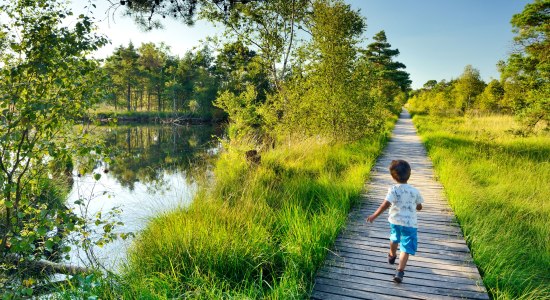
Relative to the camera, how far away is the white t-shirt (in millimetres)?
3428

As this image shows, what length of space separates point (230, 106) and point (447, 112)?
1103 inches

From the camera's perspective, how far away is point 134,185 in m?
11.6

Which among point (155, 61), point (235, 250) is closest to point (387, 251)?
point (235, 250)

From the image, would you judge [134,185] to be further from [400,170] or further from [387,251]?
[400,170]

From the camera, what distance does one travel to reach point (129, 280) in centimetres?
340

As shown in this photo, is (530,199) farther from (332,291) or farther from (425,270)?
(332,291)

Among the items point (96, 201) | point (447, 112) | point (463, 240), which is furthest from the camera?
point (447, 112)

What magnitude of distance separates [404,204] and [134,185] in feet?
34.0

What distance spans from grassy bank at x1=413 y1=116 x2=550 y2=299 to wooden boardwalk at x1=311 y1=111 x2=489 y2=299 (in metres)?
0.19

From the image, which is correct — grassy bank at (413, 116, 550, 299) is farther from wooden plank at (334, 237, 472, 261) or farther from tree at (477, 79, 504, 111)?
tree at (477, 79, 504, 111)

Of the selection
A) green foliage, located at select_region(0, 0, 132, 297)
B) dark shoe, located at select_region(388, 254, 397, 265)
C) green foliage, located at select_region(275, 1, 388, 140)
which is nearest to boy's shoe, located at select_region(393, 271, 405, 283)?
dark shoe, located at select_region(388, 254, 397, 265)

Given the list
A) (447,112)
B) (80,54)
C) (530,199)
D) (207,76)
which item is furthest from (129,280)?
(207,76)

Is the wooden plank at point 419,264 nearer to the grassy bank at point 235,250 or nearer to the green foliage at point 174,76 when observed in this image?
the grassy bank at point 235,250

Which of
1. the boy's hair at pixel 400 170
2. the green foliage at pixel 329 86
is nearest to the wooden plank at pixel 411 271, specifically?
the boy's hair at pixel 400 170
